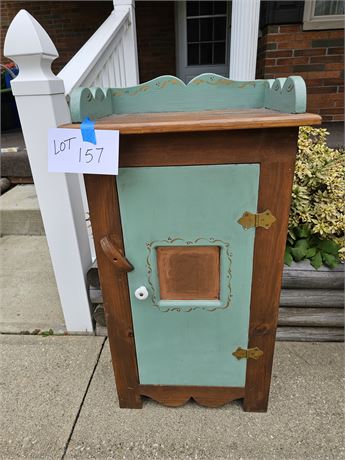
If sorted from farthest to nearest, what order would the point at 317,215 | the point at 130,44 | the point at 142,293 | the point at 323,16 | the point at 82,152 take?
the point at 323,16 → the point at 130,44 → the point at 317,215 → the point at 142,293 → the point at 82,152

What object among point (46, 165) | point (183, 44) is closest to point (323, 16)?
point (183, 44)

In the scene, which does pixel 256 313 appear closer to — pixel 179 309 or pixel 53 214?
pixel 179 309

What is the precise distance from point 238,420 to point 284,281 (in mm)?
704

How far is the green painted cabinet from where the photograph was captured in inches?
40.7

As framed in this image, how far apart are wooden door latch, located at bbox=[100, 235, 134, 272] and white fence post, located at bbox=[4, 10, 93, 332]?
1.83 feet

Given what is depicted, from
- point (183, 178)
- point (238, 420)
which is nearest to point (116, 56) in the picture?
point (183, 178)

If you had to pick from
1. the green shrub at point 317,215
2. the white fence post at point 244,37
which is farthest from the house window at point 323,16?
the green shrub at point 317,215

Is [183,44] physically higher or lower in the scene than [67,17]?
lower

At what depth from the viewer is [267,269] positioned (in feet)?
3.98

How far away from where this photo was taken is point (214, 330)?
135cm

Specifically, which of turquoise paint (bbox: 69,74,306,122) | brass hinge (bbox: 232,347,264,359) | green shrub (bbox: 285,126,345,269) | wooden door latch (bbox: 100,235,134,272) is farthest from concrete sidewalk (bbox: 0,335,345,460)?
turquoise paint (bbox: 69,74,306,122)

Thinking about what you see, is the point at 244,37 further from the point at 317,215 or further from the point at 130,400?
the point at 130,400

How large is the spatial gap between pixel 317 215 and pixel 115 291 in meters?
1.14

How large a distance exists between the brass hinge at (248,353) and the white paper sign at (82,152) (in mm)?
879
